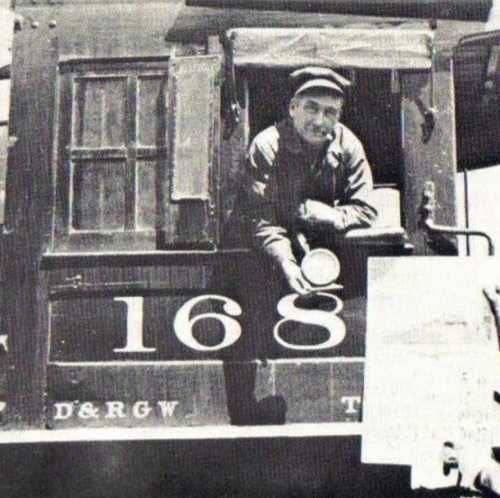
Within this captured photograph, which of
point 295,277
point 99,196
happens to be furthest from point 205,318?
point 99,196

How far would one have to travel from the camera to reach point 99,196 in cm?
626

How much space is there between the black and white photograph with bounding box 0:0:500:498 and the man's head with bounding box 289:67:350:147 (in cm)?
1

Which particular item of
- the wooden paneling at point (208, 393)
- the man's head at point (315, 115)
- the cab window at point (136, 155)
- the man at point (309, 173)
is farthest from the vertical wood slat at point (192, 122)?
the wooden paneling at point (208, 393)

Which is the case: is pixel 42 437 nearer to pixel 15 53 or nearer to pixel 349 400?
pixel 349 400

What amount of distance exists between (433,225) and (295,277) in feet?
3.13

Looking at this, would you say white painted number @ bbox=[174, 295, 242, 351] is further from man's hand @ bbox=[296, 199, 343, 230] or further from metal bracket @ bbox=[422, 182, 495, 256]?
metal bracket @ bbox=[422, 182, 495, 256]

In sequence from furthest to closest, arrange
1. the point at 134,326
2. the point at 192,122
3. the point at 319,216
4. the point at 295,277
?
1. the point at 192,122
2. the point at 134,326
3. the point at 319,216
4. the point at 295,277

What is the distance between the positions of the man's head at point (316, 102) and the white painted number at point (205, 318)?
1.20 meters

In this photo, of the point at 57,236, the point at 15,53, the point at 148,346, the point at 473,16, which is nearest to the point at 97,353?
the point at 148,346

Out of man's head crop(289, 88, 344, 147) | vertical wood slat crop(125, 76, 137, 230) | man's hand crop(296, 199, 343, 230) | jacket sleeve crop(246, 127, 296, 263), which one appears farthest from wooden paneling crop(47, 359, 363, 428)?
man's head crop(289, 88, 344, 147)

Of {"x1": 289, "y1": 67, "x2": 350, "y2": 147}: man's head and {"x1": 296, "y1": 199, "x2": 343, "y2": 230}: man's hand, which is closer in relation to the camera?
{"x1": 296, "y1": 199, "x2": 343, "y2": 230}: man's hand

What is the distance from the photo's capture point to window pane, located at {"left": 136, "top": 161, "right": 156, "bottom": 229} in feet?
20.3

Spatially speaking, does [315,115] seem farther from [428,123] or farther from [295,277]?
[295,277]

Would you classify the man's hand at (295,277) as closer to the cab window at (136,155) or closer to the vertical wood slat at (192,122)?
the cab window at (136,155)
